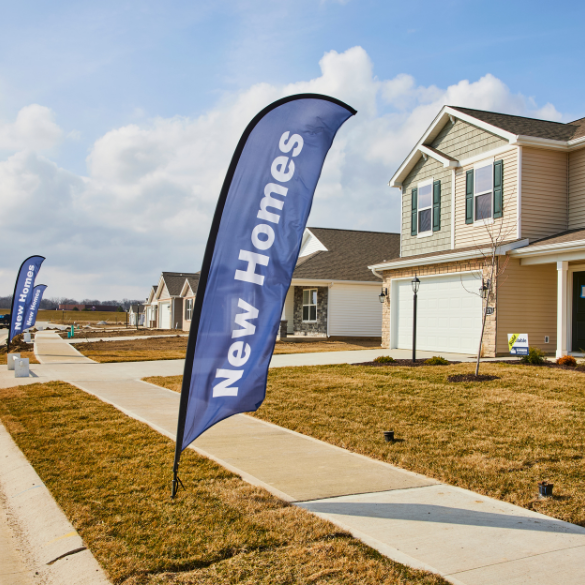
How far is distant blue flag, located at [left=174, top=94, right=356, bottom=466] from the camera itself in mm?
4469

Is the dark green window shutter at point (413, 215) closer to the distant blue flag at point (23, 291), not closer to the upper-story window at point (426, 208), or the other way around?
the upper-story window at point (426, 208)

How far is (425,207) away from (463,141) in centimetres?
266

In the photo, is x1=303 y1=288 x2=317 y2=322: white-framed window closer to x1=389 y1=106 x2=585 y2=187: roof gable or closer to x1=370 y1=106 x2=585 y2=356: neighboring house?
x1=389 y1=106 x2=585 y2=187: roof gable

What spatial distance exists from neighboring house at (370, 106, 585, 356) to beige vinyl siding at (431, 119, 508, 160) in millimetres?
31

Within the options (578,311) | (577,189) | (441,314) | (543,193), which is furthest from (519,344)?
(577,189)

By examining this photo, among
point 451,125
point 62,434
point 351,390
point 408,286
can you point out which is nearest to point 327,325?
point 408,286

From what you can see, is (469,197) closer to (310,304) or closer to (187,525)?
(310,304)

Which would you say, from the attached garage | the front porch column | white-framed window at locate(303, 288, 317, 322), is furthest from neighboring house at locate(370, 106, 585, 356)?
white-framed window at locate(303, 288, 317, 322)

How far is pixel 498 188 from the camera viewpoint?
16.3m

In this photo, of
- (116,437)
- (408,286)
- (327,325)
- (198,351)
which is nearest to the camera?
(198,351)

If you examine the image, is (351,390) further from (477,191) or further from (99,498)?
(477,191)

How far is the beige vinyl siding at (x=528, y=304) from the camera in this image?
51.5 feet

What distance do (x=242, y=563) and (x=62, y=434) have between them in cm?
453

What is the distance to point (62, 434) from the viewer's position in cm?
727
